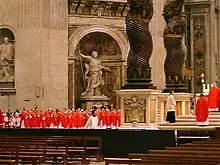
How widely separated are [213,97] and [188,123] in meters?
3.47

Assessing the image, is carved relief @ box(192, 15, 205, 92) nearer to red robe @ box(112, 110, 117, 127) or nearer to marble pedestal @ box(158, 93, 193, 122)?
marble pedestal @ box(158, 93, 193, 122)

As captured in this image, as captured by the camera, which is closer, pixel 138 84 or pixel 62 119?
pixel 138 84

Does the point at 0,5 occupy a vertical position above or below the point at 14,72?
above

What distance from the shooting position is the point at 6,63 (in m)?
27.3

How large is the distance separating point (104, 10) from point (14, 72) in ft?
16.0

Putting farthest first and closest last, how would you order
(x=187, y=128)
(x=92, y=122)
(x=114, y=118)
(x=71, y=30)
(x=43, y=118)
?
1. (x=71, y=30)
2. (x=43, y=118)
3. (x=114, y=118)
4. (x=92, y=122)
5. (x=187, y=128)

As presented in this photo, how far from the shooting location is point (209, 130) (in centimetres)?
1791

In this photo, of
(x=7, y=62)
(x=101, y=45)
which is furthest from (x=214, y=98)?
(x=7, y=62)

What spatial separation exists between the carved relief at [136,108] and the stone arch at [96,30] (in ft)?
30.5

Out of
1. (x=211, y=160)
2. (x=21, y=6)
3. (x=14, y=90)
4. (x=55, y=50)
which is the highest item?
(x=21, y=6)

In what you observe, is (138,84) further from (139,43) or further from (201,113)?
(201,113)

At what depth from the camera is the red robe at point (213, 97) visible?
22.5 m

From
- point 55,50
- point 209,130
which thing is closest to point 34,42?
point 55,50

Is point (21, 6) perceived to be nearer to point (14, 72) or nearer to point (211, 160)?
point (14, 72)
